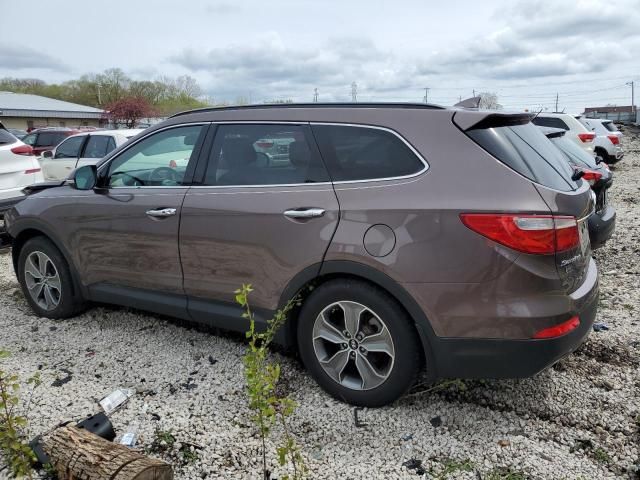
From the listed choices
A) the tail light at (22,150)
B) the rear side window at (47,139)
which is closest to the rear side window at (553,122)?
the tail light at (22,150)

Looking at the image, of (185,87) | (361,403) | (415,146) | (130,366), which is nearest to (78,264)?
(130,366)

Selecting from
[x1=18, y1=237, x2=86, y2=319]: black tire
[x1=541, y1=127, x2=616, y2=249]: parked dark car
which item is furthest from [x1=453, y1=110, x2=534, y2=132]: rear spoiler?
[x1=18, y1=237, x2=86, y2=319]: black tire

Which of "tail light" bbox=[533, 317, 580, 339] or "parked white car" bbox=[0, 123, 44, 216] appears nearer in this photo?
"tail light" bbox=[533, 317, 580, 339]

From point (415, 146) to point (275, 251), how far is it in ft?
3.34

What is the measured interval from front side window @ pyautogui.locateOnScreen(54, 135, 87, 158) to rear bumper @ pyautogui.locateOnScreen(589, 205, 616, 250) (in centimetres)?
982

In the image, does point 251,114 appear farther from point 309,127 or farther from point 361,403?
point 361,403

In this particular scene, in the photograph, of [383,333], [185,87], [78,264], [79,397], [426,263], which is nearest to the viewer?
[426,263]

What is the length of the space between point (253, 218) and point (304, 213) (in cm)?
38

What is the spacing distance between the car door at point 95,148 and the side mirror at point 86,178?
20.9 feet

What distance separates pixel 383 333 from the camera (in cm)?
289

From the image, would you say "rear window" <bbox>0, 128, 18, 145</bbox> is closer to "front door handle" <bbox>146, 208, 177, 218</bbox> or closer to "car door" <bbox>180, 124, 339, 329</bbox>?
"front door handle" <bbox>146, 208, 177, 218</bbox>

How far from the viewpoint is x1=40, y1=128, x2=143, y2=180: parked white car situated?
1018 cm

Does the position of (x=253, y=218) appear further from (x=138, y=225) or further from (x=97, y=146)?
(x=97, y=146)

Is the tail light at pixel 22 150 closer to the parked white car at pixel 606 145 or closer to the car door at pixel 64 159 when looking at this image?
the car door at pixel 64 159
